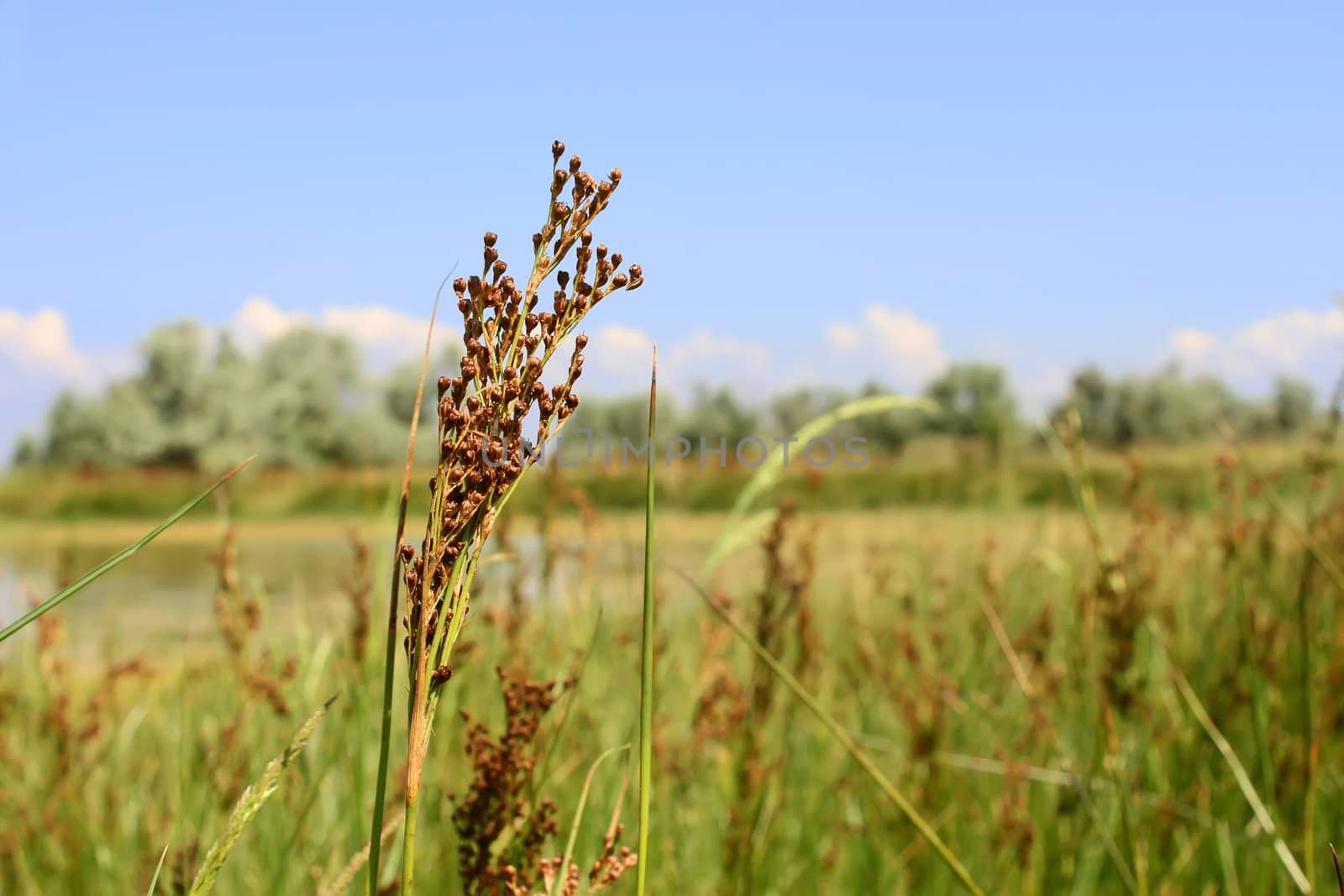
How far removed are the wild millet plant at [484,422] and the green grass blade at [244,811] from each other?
11 centimetres

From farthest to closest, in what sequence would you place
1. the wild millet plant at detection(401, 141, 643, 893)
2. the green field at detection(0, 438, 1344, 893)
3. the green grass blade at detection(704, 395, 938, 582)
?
1. the green field at detection(0, 438, 1344, 893)
2. the green grass blade at detection(704, 395, 938, 582)
3. the wild millet plant at detection(401, 141, 643, 893)

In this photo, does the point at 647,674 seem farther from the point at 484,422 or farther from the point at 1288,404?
the point at 1288,404

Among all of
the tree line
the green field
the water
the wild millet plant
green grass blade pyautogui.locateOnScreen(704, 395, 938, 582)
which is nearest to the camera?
the wild millet plant

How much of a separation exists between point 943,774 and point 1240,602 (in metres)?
Answer: 1.29

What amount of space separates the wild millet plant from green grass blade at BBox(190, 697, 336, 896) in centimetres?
11

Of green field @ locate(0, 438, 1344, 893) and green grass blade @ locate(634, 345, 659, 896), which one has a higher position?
green grass blade @ locate(634, 345, 659, 896)

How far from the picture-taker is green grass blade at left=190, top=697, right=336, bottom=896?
0.87 meters

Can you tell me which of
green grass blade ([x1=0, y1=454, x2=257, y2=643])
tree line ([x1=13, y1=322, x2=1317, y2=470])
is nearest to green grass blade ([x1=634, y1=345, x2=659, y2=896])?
green grass blade ([x1=0, y1=454, x2=257, y2=643])

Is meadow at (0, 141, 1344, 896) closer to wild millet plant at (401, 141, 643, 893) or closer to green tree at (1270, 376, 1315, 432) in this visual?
wild millet plant at (401, 141, 643, 893)

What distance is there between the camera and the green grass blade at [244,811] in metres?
0.87

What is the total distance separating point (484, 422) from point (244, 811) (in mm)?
416

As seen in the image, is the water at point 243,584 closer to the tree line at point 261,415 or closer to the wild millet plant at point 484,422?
the wild millet plant at point 484,422

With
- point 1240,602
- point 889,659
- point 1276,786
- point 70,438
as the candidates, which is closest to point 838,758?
point 889,659

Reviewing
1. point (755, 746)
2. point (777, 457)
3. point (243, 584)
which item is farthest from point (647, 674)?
point (243, 584)
